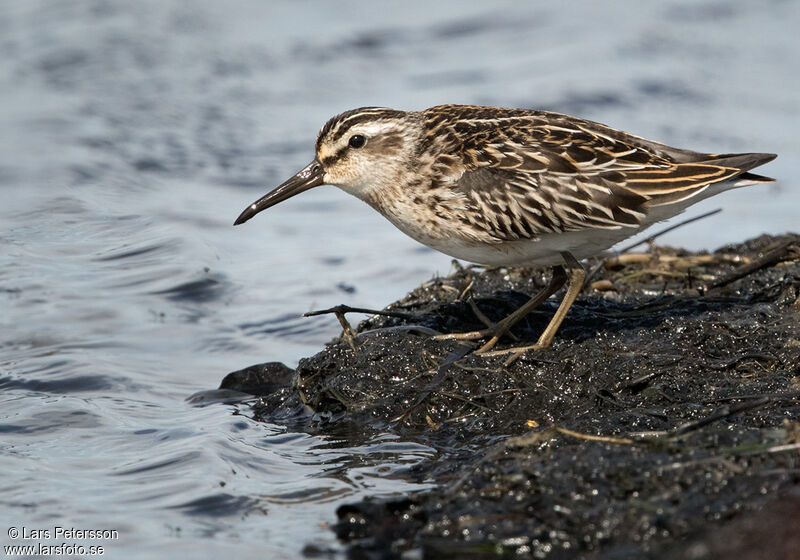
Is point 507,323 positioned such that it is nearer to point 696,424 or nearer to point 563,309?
point 563,309

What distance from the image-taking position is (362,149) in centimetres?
758

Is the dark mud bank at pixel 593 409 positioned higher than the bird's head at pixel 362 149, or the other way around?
the bird's head at pixel 362 149

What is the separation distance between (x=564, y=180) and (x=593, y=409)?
5.09 ft

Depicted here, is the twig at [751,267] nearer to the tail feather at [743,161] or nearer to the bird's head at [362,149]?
the tail feather at [743,161]

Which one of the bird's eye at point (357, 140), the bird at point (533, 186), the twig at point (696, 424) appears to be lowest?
the twig at point (696, 424)

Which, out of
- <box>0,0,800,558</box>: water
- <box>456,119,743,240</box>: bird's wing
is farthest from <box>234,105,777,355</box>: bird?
<box>0,0,800,558</box>: water

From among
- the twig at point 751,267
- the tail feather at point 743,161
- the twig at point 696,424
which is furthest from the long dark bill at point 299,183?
the twig at point 696,424

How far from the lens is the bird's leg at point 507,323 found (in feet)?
23.2

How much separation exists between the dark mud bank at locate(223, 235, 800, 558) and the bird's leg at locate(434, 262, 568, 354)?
0.11 meters

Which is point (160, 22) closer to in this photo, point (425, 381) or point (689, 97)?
point (689, 97)

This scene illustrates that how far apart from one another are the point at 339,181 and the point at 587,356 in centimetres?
234

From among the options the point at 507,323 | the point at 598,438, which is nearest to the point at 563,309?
the point at 507,323

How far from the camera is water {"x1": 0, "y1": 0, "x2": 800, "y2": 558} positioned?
6055mm

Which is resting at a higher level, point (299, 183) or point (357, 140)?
point (357, 140)
